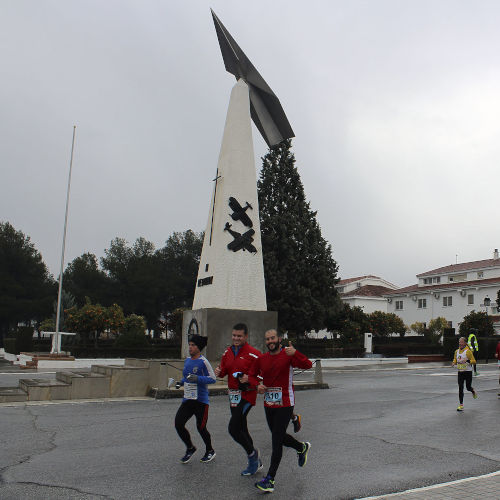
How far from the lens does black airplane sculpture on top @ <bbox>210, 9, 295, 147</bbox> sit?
780 inches

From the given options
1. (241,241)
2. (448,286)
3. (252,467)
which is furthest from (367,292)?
(252,467)

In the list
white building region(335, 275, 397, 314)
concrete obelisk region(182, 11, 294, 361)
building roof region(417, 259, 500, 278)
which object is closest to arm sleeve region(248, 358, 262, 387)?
concrete obelisk region(182, 11, 294, 361)

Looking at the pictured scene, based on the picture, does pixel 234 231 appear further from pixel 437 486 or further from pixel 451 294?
pixel 451 294

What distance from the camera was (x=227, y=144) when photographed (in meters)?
18.6

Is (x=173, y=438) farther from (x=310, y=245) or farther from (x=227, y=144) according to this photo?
(x=310, y=245)

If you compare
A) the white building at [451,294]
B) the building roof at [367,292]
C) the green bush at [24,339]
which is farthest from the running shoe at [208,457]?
the building roof at [367,292]

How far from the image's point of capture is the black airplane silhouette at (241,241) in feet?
58.1

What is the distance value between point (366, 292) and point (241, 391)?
6771 cm

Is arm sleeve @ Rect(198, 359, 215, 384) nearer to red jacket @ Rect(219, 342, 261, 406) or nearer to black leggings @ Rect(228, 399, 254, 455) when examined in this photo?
red jacket @ Rect(219, 342, 261, 406)

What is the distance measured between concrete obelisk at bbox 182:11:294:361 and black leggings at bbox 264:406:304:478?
35.2ft

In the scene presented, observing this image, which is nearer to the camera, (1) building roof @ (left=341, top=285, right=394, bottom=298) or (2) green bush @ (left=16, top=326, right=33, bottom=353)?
(2) green bush @ (left=16, top=326, right=33, bottom=353)

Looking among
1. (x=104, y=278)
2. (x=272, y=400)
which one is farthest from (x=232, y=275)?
(x=104, y=278)

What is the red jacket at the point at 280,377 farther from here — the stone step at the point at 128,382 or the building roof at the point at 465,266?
the building roof at the point at 465,266

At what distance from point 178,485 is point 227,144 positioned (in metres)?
14.2
